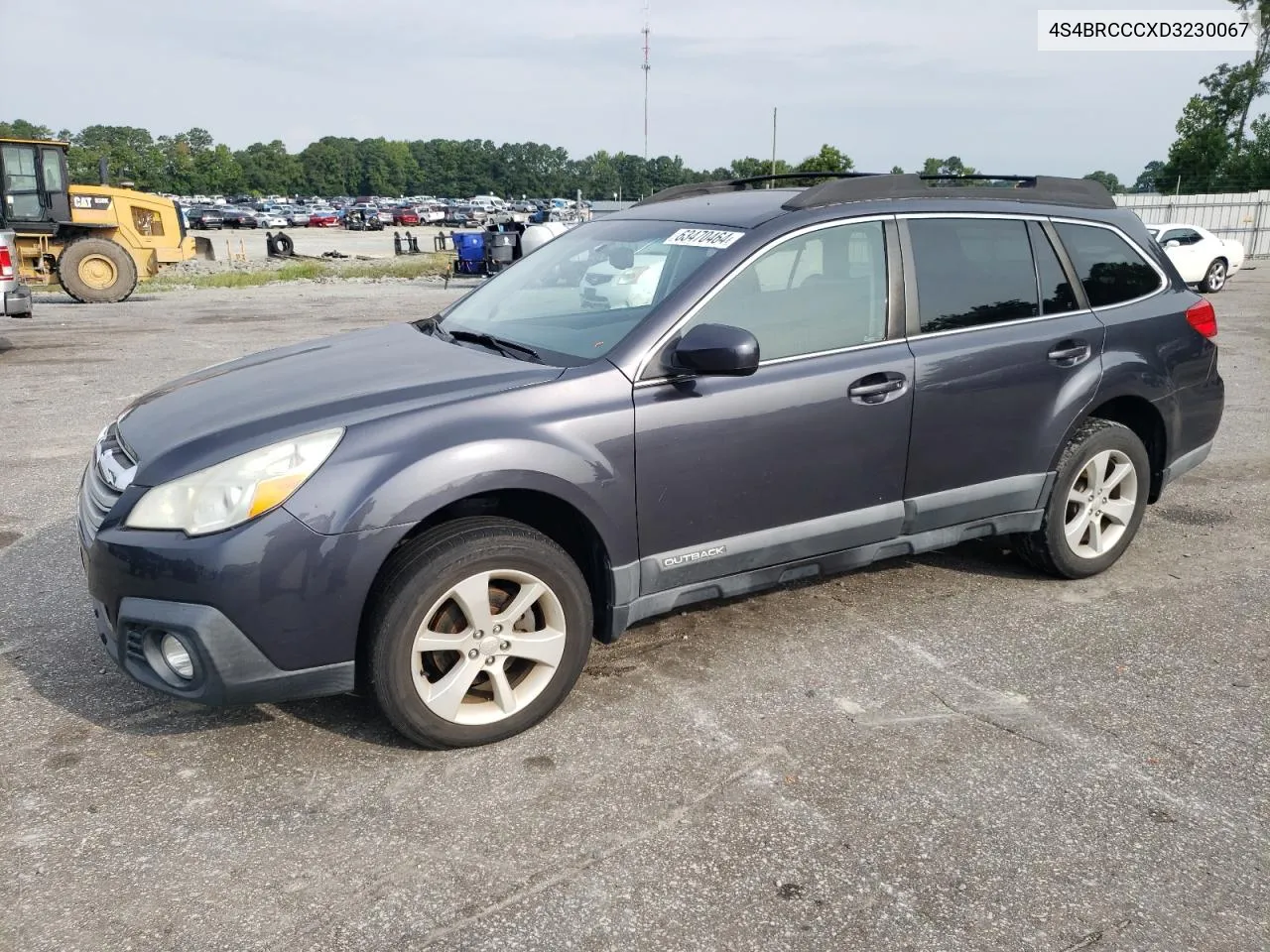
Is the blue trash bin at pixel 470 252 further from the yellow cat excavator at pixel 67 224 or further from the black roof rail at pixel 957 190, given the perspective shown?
the black roof rail at pixel 957 190

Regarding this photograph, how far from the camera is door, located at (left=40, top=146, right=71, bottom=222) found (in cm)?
1864

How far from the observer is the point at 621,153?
124750 millimetres

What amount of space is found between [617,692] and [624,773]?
55cm

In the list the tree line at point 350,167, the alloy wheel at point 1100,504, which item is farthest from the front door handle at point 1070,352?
the tree line at point 350,167

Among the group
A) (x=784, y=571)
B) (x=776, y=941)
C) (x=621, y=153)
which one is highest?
(x=621, y=153)

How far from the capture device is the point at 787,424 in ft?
12.3

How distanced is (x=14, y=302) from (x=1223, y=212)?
35.7 m

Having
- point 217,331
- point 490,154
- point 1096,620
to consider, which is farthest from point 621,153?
point 1096,620

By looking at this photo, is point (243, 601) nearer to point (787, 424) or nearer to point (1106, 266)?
point (787, 424)

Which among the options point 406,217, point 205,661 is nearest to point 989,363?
point 205,661

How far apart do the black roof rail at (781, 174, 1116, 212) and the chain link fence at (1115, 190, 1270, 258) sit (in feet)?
108

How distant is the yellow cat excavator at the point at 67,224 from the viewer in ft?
60.5

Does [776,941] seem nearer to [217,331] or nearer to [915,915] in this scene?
[915,915]

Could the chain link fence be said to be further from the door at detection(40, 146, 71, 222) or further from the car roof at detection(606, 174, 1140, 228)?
the car roof at detection(606, 174, 1140, 228)
